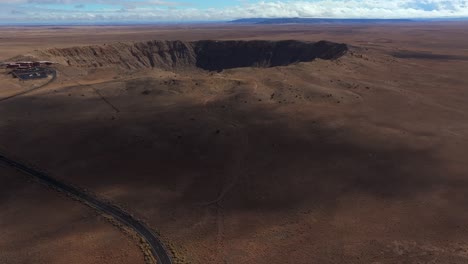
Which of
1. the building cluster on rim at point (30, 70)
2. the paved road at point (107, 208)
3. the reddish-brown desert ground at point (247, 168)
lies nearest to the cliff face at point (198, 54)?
the building cluster on rim at point (30, 70)

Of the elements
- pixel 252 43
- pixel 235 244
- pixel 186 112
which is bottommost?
pixel 235 244

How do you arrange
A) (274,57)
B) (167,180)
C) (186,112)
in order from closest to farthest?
1. (167,180)
2. (186,112)
3. (274,57)

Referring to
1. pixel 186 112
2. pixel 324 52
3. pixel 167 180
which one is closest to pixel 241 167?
pixel 167 180

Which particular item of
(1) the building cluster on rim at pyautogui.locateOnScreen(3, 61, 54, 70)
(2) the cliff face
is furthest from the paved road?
(2) the cliff face

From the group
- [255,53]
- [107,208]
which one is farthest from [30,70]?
[107,208]

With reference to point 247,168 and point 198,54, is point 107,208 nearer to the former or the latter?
point 247,168

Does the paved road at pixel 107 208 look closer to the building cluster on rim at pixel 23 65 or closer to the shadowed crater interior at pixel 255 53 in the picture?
the building cluster on rim at pixel 23 65

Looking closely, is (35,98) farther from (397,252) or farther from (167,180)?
(397,252)
